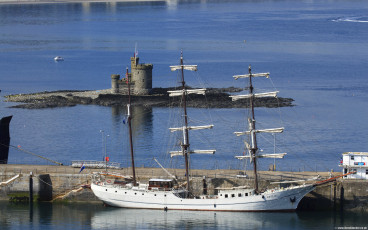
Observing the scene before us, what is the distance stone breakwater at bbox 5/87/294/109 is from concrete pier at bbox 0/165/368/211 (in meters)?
49.2

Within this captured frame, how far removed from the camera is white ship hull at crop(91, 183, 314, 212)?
6694cm

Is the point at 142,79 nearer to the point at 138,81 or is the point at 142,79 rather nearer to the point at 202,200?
the point at 138,81

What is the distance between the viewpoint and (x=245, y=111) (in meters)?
118

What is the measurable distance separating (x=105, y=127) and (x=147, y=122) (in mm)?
5523

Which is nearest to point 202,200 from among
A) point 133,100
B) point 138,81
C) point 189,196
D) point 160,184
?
point 189,196

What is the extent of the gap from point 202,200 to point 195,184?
6.52ft

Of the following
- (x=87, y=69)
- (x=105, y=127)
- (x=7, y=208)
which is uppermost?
(x=87, y=69)

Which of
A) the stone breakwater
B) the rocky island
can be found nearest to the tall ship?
the stone breakwater

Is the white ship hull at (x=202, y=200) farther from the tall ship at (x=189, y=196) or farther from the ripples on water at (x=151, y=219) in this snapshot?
the ripples on water at (x=151, y=219)

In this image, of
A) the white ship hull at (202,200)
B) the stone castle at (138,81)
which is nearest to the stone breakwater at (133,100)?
the stone castle at (138,81)

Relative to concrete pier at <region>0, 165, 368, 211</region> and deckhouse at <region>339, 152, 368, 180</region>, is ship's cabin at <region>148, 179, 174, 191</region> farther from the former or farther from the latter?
deckhouse at <region>339, 152, 368, 180</region>

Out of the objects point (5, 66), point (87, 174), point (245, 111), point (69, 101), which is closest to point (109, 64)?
point (5, 66)

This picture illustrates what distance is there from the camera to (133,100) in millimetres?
128000

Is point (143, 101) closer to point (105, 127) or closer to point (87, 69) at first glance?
point (105, 127)
